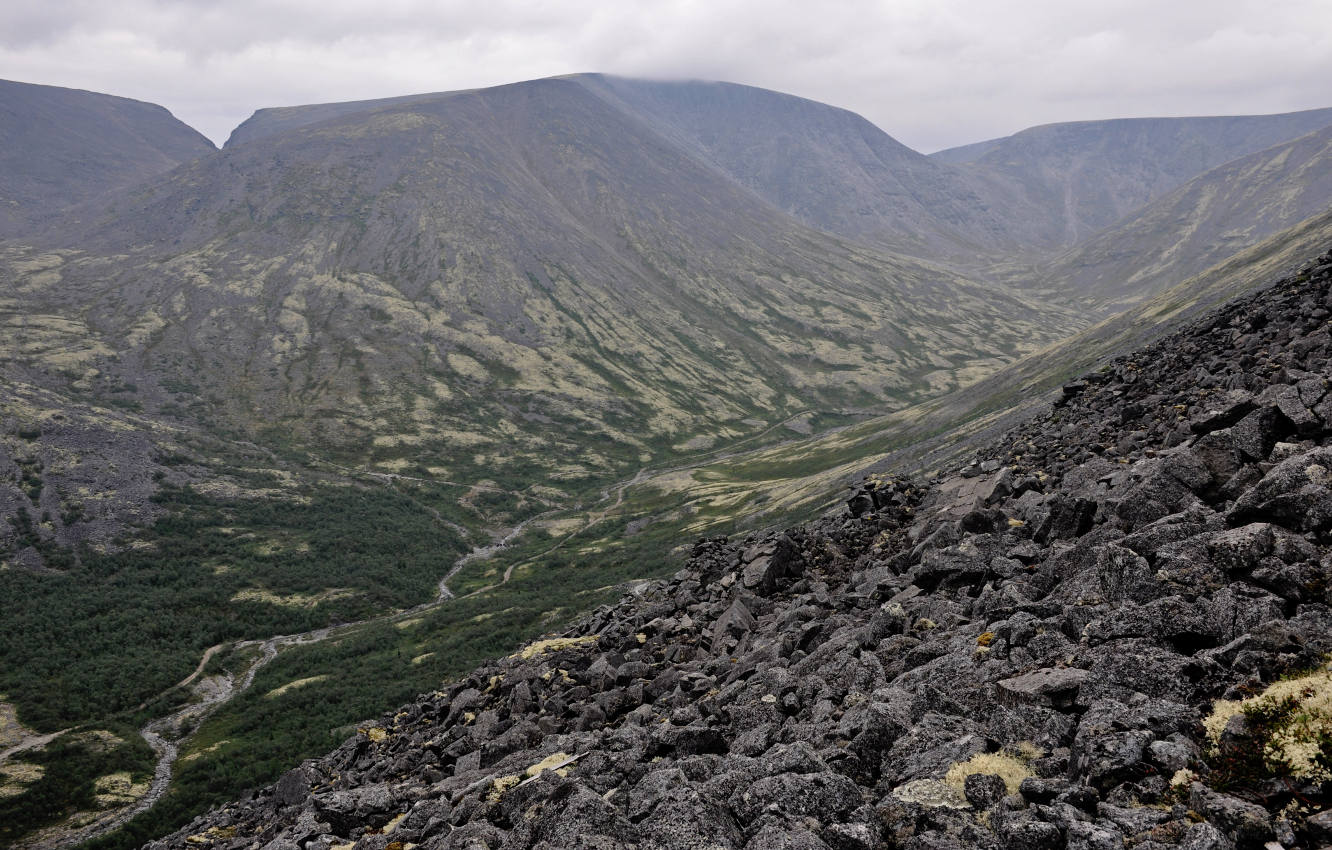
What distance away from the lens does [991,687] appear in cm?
Result: 1691

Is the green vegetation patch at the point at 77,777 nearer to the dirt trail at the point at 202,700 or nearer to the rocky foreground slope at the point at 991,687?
the dirt trail at the point at 202,700

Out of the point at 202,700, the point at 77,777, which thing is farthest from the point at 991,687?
the point at 202,700

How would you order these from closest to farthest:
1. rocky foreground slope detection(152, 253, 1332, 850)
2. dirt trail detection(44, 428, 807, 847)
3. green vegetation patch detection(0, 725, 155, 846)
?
rocky foreground slope detection(152, 253, 1332, 850) < green vegetation patch detection(0, 725, 155, 846) < dirt trail detection(44, 428, 807, 847)

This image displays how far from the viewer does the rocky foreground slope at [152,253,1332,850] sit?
12.3m

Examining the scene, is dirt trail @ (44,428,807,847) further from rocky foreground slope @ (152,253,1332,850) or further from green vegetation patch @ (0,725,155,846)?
rocky foreground slope @ (152,253,1332,850)

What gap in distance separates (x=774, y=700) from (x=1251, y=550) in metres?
13.6

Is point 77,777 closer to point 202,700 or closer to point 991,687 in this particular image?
point 202,700

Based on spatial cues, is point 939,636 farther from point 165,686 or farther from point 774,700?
point 165,686

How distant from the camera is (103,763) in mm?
79812

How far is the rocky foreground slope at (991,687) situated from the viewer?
12.3m

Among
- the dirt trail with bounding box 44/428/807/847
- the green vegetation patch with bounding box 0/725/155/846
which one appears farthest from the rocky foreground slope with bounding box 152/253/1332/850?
the green vegetation patch with bounding box 0/725/155/846

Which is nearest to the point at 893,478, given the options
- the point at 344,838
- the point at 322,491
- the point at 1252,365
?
the point at 1252,365

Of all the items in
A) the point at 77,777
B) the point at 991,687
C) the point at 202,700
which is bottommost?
the point at 202,700

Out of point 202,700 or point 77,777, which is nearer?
point 77,777
